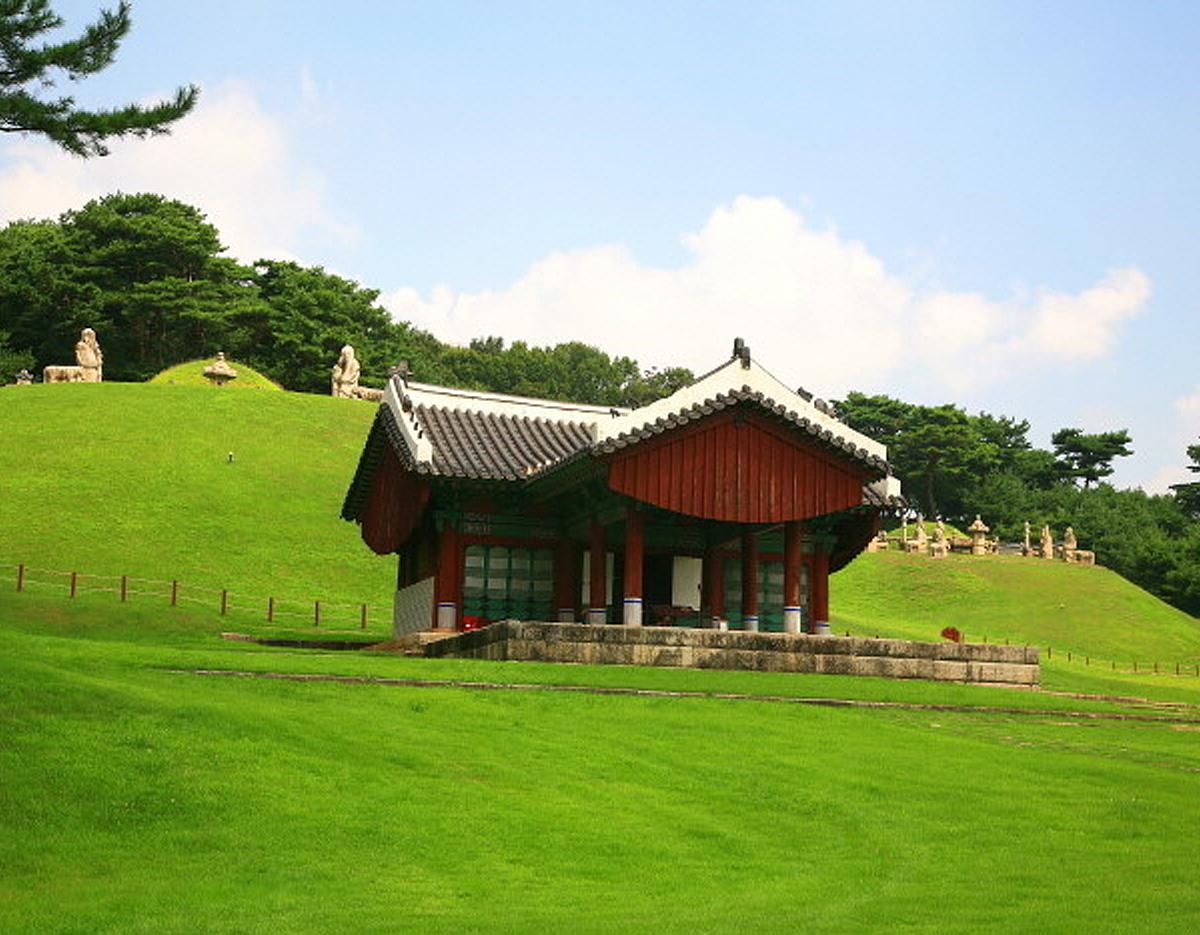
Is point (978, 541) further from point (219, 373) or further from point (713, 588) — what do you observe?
point (713, 588)

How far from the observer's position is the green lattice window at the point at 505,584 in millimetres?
34969

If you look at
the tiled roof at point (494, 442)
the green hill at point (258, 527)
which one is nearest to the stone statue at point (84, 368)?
the green hill at point (258, 527)

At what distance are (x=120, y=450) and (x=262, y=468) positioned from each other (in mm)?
6531

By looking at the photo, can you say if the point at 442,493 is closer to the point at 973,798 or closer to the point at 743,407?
the point at 743,407

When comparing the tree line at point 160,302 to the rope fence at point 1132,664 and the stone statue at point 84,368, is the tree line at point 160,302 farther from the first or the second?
the rope fence at point 1132,664

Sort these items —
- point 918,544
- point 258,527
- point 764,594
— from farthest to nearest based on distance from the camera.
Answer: point 918,544
point 258,527
point 764,594

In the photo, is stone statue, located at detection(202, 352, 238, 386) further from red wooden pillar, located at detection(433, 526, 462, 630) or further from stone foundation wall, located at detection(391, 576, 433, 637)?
red wooden pillar, located at detection(433, 526, 462, 630)

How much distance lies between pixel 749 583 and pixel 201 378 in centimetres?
6059

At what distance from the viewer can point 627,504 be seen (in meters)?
31.5

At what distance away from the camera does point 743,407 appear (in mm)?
31797

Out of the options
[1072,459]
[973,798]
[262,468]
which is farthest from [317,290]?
[973,798]

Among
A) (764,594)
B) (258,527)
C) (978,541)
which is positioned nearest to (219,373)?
(258,527)

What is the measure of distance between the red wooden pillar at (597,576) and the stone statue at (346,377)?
59.1m

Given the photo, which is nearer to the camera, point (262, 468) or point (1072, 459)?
point (262, 468)
